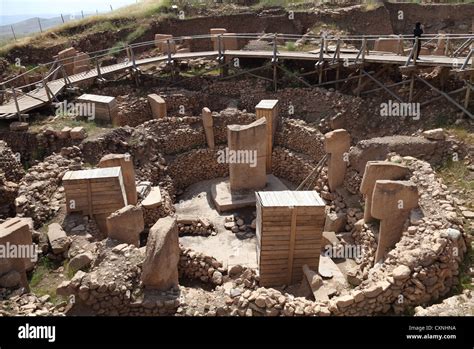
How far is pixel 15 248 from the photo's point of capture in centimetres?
729

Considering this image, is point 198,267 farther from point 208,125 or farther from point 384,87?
point 384,87

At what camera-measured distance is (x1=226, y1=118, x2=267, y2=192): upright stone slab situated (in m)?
12.7

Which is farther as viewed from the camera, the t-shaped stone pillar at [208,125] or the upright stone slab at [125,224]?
the t-shaped stone pillar at [208,125]

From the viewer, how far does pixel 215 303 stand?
7.13 metres

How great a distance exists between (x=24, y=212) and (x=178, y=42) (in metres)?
15.6

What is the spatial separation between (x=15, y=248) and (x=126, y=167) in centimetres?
429

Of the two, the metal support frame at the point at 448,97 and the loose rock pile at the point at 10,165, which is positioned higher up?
the metal support frame at the point at 448,97

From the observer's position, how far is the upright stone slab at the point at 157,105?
15609 mm

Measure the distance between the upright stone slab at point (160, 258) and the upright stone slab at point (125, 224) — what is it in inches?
42.0

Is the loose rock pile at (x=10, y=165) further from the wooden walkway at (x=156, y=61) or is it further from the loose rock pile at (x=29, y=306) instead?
the loose rock pile at (x=29, y=306)

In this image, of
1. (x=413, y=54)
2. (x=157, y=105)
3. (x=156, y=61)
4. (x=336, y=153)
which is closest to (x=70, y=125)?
(x=157, y=105)

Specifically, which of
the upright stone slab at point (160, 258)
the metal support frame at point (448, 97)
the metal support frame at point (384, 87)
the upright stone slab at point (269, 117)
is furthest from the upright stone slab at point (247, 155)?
the upright stone slab at point (160, 258)

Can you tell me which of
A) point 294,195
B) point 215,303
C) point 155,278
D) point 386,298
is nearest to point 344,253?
point 294,195
